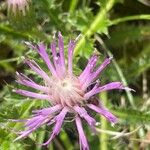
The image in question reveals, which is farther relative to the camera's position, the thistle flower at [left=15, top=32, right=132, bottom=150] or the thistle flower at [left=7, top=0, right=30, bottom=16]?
the thistle flower at [left=7, top=0, right=30, bottom=16]

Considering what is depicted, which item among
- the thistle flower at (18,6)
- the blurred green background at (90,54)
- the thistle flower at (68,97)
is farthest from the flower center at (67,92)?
the thistle flower at (18,6)

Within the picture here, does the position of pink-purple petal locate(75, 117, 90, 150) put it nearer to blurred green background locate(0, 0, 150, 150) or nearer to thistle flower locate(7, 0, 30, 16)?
blurred green background locate(0, 0, 150, 150)

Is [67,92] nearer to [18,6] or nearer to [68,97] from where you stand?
[68,97]

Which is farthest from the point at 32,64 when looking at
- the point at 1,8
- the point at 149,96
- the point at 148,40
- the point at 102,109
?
the point at 148,40

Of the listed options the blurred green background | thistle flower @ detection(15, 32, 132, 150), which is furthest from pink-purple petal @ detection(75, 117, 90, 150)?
the blurred green background

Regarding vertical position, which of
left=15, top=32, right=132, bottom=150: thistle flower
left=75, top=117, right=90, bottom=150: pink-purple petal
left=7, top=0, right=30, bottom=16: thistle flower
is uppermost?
left=7, top=0, right=30, bottom=16: thistle flower

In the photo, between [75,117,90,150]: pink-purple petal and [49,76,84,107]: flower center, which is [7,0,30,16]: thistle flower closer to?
[49,76,84,107]: flower center

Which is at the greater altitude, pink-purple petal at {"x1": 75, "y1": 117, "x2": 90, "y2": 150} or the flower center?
the flower center
